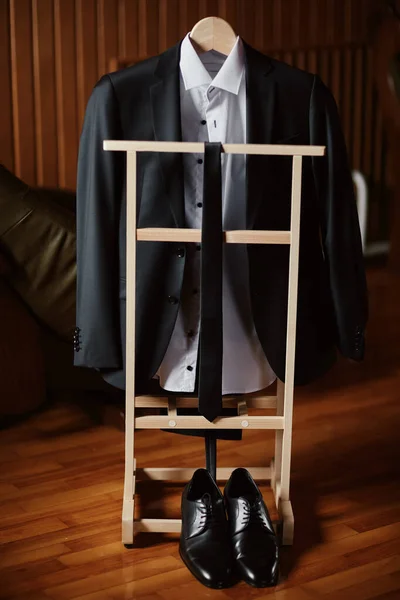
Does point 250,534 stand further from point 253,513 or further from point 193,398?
point 193,398

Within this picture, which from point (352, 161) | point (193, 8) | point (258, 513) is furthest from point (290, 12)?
point (258, 513)

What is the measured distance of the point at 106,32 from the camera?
427 cm

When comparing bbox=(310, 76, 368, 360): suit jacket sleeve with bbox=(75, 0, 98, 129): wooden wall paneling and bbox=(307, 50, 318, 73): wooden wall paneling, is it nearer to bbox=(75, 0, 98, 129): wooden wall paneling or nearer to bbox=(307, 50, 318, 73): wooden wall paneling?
bbox=(75, 0, 98, 129): wooden wall paneling

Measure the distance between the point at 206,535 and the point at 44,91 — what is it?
279 cm

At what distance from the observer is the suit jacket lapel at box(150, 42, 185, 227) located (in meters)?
1.89

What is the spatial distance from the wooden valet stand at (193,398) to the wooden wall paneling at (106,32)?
2.62 metres

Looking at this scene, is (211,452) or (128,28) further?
(128,28)

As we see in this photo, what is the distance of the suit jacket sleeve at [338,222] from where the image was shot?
6.40 ft

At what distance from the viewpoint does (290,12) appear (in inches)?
188

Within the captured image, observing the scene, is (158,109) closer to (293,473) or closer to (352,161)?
(293,473)

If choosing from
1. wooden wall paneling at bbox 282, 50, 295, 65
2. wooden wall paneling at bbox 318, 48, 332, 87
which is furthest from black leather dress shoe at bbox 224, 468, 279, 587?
wooden wall paneling at bbox 318, 48, 332, 87

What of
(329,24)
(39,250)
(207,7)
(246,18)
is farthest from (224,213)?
(329,24)

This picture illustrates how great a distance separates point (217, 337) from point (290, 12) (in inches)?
132

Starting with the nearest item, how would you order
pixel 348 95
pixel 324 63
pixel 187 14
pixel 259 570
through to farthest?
pixel 259 570 < pixel 187 14 < pixel 324 63 < pixel 348 95
